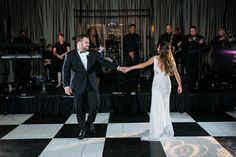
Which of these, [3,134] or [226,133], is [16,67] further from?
[226,133]

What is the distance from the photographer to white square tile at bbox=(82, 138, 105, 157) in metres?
3.98

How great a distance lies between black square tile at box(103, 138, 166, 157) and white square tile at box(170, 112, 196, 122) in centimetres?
147

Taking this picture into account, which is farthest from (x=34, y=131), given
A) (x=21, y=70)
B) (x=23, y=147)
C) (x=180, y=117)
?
(x=21, y=70)

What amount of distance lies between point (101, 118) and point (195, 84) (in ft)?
9.30

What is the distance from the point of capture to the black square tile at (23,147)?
409 centimetres

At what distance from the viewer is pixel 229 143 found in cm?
435

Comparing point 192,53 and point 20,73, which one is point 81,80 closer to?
point 20,73

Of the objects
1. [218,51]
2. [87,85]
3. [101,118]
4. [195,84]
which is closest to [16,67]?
[101,118]

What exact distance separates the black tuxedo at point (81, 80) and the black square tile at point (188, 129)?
1.35m

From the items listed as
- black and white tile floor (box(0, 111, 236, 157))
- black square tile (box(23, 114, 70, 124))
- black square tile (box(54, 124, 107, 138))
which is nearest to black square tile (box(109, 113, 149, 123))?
black and white tile floor (box(0, 111, 236, 157))

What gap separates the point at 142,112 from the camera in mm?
6438

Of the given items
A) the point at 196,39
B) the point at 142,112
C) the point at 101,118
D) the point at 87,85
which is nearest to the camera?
the point at 87,85

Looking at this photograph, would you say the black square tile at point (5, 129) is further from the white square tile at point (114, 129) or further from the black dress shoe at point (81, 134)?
the white square tile at point (114, 129)

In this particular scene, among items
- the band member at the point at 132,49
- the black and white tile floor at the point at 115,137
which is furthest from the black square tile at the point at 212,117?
the band member at the point at 132,49
